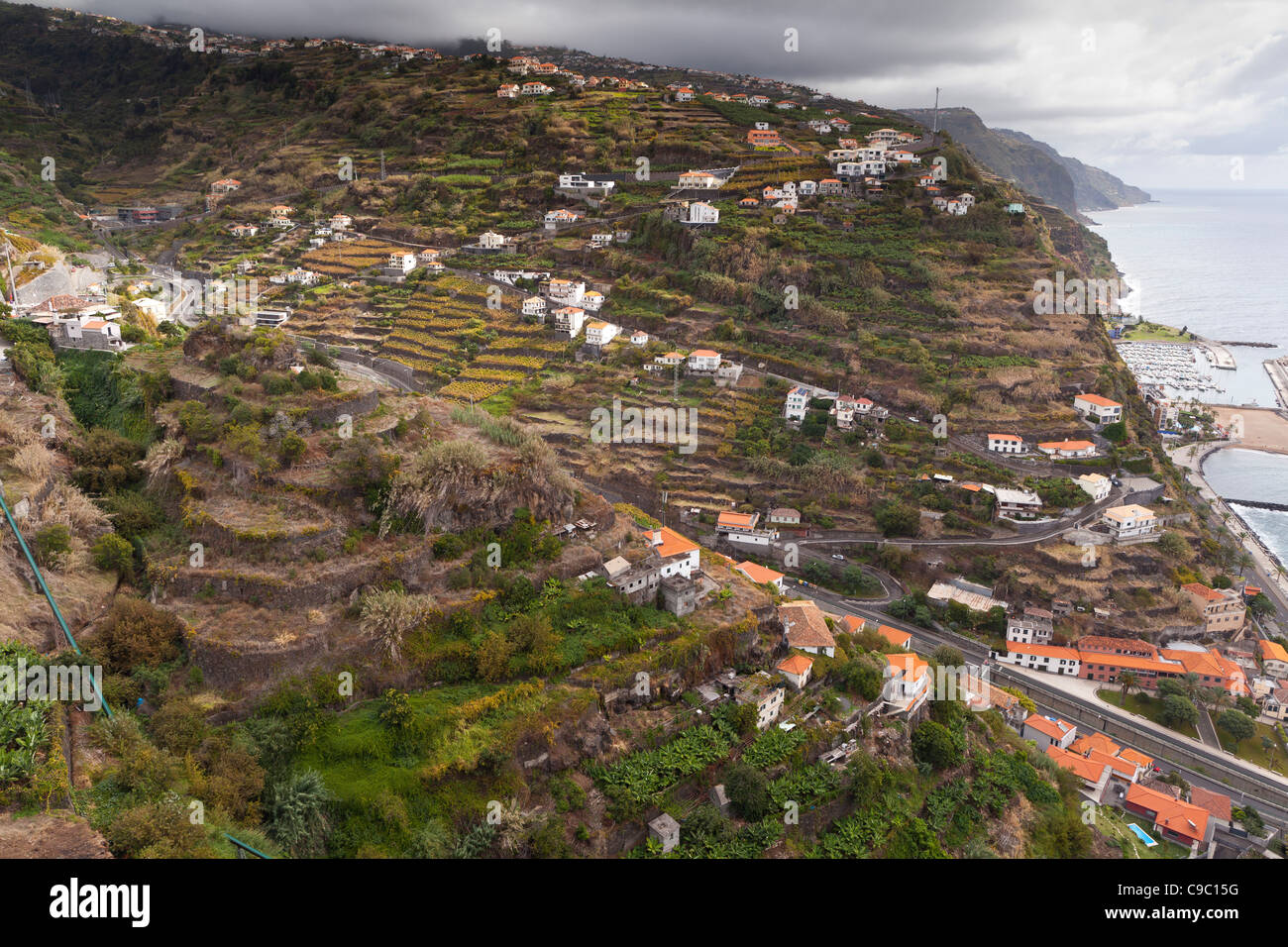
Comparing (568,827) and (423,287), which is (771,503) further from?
(423,287)

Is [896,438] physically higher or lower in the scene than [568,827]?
higher

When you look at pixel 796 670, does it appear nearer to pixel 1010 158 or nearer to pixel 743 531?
pixel 743 531

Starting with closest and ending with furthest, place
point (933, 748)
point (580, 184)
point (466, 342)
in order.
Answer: point (933, 748) → point (466, 342) → point (580, 184)

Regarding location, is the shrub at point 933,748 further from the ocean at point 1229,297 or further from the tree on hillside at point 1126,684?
the ocean at point 1229,297

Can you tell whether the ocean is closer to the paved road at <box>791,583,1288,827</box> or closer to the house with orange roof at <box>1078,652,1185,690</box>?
the house with orange roof at <box>1078,652,1185,690</box>

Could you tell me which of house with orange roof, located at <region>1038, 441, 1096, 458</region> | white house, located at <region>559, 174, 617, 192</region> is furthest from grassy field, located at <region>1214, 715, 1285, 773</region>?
white house, located at <region>559, 174, 617, 192</region>

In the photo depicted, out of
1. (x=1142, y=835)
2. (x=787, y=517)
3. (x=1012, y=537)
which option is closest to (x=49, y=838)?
(x=1142, y=835)

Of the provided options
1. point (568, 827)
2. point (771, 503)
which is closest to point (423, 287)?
point (771, 503)
